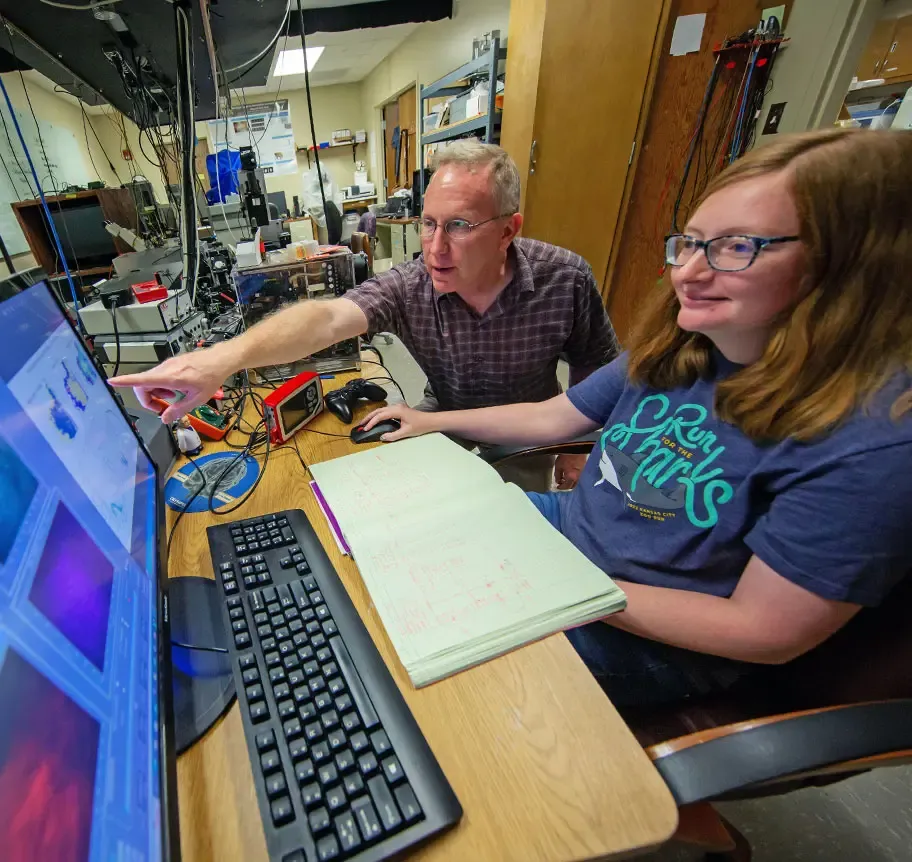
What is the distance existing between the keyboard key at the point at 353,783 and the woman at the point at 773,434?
1.31ft

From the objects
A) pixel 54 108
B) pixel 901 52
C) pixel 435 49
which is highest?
pixel 435 49

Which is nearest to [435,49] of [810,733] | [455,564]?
[455,564]

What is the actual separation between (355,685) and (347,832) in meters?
0.13

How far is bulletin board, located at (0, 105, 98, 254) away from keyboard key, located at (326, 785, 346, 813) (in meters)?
2.68

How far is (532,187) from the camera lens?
104 inches

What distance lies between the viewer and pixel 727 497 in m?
0.67

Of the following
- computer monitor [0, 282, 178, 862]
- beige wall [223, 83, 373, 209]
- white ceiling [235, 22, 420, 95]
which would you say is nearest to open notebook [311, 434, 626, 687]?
computer monitor [0, 282, 178, 862]

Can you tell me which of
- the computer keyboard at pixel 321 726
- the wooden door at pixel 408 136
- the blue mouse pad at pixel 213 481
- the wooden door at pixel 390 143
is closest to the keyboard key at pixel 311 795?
the computer keyboard at pixel 321 726

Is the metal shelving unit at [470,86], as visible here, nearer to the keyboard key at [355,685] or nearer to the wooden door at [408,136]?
the wooden door at [408,136]

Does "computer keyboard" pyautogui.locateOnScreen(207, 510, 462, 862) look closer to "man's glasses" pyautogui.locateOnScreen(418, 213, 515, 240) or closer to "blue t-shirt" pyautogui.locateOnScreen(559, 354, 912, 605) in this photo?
"blue t-shirt" pyautogui.locateOnScreen(559, 354, 912, 605)

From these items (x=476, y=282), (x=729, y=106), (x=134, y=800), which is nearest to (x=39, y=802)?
(x=134, y=800)

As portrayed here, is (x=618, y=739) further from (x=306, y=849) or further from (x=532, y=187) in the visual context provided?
(x=532, y=187)

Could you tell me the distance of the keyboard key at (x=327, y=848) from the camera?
14.6 inches

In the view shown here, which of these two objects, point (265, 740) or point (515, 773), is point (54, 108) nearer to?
point (265, 740)
